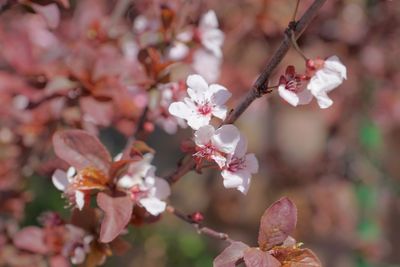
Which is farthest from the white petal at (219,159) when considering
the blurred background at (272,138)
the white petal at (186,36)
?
the white petal at (186,36)

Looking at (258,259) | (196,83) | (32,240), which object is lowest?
(32,240)

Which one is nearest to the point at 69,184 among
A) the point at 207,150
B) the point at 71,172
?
the point at 71,172

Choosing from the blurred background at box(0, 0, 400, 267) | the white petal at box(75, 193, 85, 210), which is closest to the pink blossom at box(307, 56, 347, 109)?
the white petal at box(75, 193, 85, 210)

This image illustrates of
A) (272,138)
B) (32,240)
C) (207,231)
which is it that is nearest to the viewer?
(207,231)

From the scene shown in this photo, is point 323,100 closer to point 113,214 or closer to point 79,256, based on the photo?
point 113,214

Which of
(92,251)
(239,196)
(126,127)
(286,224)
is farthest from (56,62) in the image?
(239,196)

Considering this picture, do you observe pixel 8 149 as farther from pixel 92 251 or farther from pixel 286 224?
pixel 286 224

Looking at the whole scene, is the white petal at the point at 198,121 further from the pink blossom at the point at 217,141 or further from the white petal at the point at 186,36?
the white petal at the point at 186,36
